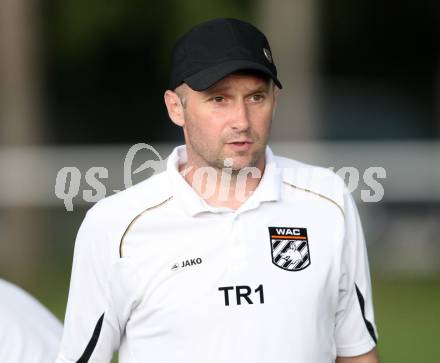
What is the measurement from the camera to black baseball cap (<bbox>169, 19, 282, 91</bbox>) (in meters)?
3.35

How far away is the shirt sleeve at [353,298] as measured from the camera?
3.53 metres

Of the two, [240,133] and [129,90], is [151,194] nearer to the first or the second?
[240,133]

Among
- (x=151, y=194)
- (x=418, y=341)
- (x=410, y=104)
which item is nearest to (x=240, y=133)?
(x=151, y=194)

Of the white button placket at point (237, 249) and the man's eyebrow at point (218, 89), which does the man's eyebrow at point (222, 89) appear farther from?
the white button placket at point (237, 249)

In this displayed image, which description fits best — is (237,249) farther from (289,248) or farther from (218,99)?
(218,99)

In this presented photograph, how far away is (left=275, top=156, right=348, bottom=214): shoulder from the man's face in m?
0.22

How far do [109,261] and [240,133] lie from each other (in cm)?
56

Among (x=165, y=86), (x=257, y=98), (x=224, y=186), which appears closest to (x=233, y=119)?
(x=257, y=98)

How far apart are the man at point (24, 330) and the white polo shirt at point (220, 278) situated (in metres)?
0.10

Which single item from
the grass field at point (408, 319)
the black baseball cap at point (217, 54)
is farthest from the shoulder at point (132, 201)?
the grass field at point (408, 319)

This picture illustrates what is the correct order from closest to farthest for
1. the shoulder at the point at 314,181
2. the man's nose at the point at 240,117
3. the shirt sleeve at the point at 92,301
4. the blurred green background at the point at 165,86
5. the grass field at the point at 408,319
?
1. the man's nose at the point at 240,117
2. the shirt sleeve at the point at 92,301
3. the shoulder at the point at 314,181
4. the grass field at the point at 408,319
5. the blurred green background at the point at 165,86

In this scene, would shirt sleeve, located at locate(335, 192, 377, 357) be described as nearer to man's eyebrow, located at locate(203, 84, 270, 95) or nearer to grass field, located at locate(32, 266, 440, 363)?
man's eyebrow, located at locate(203, 84, 270, 95)

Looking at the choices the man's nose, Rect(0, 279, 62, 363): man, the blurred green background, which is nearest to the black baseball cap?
the man's nose

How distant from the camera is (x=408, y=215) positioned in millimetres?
11594
